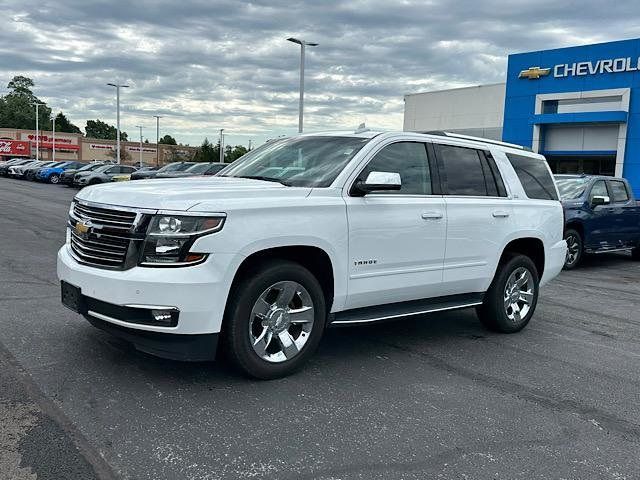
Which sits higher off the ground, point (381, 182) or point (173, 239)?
→ point (381, 182)

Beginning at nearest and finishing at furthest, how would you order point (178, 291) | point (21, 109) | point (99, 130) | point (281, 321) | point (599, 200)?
point (178, 291) < point (281, 321) < point (599, 200) < point (21, 109) < point (99, 130)

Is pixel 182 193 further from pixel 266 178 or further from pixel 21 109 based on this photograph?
pixel 21 109

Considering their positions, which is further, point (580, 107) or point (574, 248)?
point (580, 107)

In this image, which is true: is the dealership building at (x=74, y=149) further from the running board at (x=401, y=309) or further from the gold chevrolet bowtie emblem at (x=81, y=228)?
the running board at (x=401, y=309)

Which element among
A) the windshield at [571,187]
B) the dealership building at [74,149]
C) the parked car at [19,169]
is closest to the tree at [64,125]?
the dealership building at [74,149]

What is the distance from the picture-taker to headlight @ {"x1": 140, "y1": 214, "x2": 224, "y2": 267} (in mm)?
4000

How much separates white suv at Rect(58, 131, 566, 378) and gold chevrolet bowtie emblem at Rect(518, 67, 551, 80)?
26211 millimetres

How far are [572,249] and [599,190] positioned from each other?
1.52 meters

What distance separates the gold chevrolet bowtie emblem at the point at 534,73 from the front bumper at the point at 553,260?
25.8m

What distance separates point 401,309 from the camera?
17.3ft

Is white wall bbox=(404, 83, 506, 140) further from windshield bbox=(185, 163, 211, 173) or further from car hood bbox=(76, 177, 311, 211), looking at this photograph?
car hood bbox=(76, 177, 311, 211)

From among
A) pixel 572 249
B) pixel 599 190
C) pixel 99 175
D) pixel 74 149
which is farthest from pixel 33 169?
pixel 74 149

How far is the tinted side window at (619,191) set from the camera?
486 inches

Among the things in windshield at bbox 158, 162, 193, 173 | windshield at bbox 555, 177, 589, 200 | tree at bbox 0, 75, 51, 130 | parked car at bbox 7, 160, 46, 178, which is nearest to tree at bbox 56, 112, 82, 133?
tree at bbox 0, 75, 51, 130
